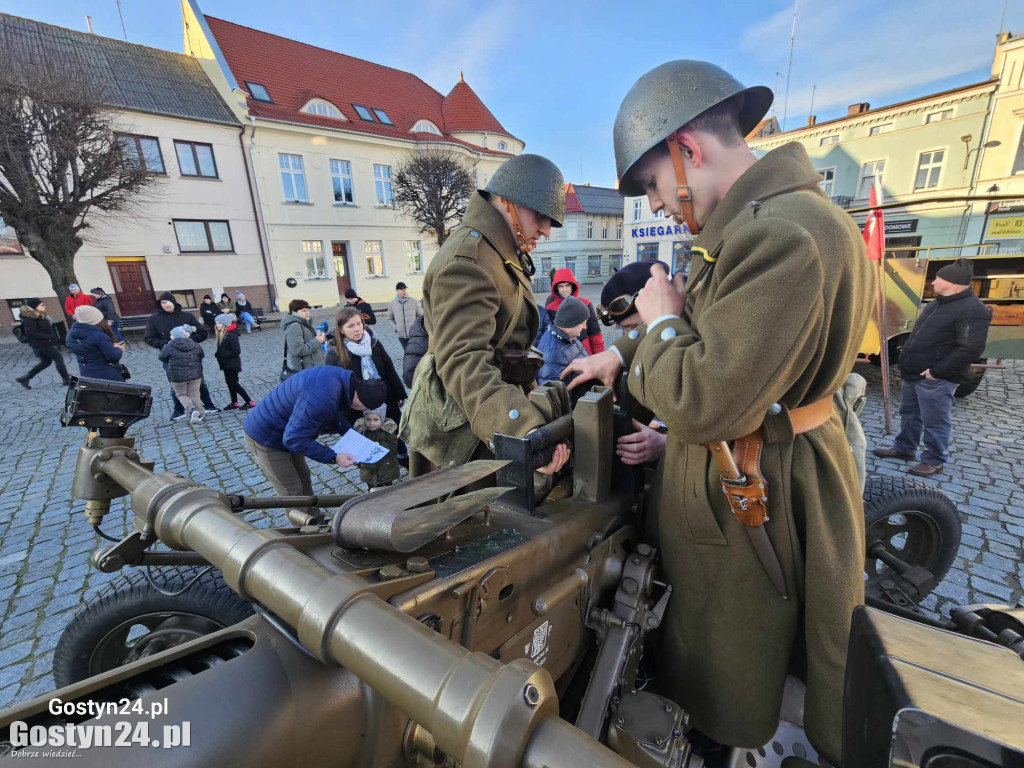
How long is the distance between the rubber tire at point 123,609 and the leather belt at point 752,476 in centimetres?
163

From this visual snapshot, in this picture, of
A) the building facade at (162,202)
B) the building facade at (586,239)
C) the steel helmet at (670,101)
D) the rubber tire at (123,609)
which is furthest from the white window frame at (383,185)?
the steel helmet at (670,101)

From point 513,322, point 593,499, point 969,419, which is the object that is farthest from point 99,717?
point 969,419

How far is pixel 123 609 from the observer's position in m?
1.66

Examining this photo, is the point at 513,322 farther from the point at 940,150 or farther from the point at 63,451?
the point at 940,150

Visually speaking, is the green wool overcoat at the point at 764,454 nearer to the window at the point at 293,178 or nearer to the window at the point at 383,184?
the window at the point at 293,178

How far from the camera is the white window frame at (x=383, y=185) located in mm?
24469

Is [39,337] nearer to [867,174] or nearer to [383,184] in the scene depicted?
[383,184]

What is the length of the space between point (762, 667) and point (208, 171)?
2485cm

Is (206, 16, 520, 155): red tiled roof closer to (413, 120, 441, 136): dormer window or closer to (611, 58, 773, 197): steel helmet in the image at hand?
(413, 120, 441, 136): dormer window

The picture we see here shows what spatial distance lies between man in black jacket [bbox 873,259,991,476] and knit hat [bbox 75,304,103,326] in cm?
927

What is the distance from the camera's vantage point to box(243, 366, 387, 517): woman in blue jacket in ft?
10.8

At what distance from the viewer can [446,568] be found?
3.32 feet

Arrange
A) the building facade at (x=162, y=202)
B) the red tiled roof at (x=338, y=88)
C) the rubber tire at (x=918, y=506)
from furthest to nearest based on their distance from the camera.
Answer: the red tiled roof at (x=338, y=88), the building facade at (x=162, y=202), the rubber tire at (x=918, y=506)

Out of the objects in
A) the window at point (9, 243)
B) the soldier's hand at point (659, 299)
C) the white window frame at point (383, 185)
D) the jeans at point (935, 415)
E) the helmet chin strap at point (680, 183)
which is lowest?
the jeans at point (935, 415)
